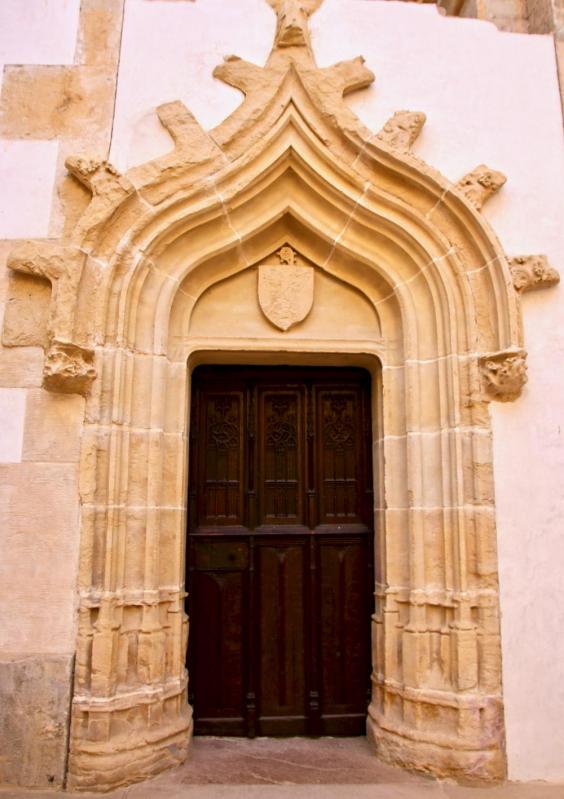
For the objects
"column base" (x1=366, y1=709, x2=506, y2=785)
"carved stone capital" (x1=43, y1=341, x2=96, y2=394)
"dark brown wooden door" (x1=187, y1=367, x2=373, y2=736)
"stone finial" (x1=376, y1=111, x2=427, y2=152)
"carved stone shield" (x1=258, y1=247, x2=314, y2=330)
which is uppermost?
"stone finial" (x1=376, y1=111, x2=427, y2=152)

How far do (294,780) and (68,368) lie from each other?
227 centimetres

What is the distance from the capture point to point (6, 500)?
313 centimetres

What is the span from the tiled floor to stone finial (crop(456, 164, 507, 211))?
2.91 meters

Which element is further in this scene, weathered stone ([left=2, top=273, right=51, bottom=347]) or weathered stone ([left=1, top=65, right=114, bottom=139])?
weathered stone ([left=1, top=65, right=114, bottom=139])

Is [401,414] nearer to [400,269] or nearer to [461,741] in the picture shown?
[400,269]

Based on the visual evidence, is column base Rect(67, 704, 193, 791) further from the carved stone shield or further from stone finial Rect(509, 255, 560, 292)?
stone finial Rect(509, 255, 560, 292)

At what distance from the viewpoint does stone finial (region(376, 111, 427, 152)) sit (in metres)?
3.46

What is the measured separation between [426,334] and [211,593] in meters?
1.92

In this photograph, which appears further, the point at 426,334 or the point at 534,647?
the point at 426,334

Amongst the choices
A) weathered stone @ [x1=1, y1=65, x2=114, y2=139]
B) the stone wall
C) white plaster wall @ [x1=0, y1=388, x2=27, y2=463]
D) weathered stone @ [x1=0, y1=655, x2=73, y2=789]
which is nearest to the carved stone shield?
the stone wall

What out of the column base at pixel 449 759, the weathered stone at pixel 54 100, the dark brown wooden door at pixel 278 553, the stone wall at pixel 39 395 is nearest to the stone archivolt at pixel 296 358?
the column base at pixel 449 759

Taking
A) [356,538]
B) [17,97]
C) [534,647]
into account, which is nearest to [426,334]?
[356,538]

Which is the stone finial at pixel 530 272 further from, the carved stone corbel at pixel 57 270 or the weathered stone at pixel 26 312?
the weathered stone at pixel 26 312

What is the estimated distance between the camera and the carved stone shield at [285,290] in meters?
3.62
